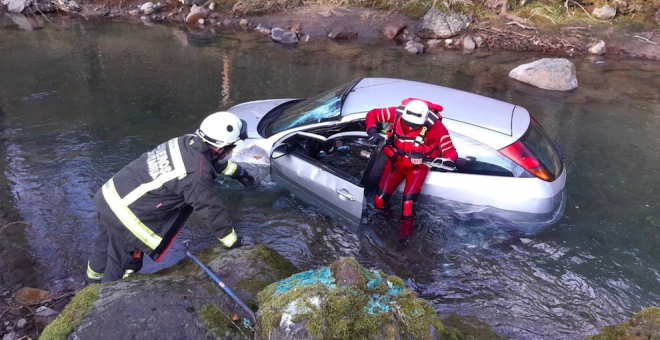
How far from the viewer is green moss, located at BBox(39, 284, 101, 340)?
2701mm

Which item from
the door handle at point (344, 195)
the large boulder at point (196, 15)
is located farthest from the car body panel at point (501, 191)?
the large boulder at point (196, 15)

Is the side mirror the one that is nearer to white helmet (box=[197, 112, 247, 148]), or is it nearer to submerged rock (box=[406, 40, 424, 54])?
white helmet (box=[197, 112, 247, 148])

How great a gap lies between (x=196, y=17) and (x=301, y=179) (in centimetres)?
1321

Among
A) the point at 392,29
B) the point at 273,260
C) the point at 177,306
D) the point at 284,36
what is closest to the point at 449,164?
the point at 273,260

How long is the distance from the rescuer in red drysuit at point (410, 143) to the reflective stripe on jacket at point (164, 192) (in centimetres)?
209

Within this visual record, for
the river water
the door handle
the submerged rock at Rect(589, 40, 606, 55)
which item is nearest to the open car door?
the door handle

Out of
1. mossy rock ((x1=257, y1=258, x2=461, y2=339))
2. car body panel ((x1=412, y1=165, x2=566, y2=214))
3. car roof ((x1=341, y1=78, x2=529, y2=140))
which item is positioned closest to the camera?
mossy rock ((x1=257, y1=258, x2=461, y2=339))

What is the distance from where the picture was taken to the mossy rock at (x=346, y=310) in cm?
234

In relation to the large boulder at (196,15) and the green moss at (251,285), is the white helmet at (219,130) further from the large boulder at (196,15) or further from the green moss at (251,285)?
the large boulder at (196,15)

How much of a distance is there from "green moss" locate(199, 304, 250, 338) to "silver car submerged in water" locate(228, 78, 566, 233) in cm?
233

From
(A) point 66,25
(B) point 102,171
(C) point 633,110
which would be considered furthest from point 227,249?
(A) point 66,25

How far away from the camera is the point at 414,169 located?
507cm

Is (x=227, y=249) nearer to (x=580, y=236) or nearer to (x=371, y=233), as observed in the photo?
(x=371, y=233)

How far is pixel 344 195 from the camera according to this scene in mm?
5008
